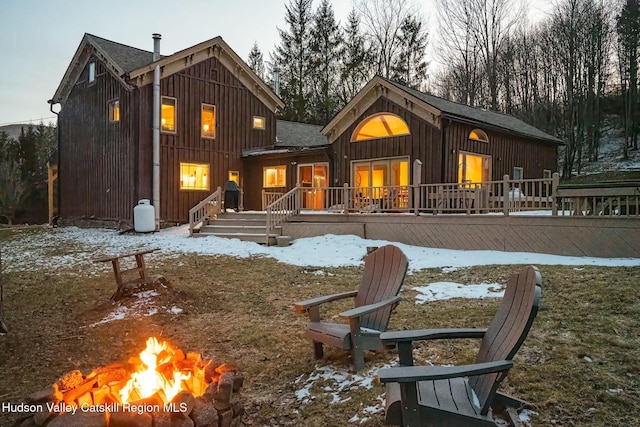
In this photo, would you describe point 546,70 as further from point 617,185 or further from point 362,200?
point 617,185

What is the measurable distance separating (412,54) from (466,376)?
103 ft

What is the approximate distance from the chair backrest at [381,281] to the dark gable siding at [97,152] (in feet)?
48.0

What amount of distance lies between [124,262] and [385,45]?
26.1 meters

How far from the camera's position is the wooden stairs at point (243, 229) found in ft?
41.3

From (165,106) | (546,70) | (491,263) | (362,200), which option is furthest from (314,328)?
(546,70)

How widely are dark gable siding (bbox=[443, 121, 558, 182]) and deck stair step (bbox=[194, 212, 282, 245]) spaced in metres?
5.91

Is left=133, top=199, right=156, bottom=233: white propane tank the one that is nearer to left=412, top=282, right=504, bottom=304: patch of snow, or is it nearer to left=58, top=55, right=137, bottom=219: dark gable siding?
left=58, top=55, right=137, bottom=219: dark gable siding

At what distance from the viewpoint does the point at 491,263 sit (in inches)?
349

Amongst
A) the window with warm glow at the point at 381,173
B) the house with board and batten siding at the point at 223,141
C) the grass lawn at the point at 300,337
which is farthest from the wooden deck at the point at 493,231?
the window with warm glow at the point at 381,173

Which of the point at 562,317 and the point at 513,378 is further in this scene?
the point at 562,317

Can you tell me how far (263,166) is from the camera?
63.0 feet

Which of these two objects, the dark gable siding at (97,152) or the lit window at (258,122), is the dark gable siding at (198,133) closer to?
the lit window at (258,122)

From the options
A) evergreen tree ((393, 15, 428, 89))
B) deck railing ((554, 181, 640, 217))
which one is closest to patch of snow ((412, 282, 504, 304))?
deck railing ((554, 181, 640, 217))

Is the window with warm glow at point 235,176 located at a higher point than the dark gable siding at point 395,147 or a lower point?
lower
